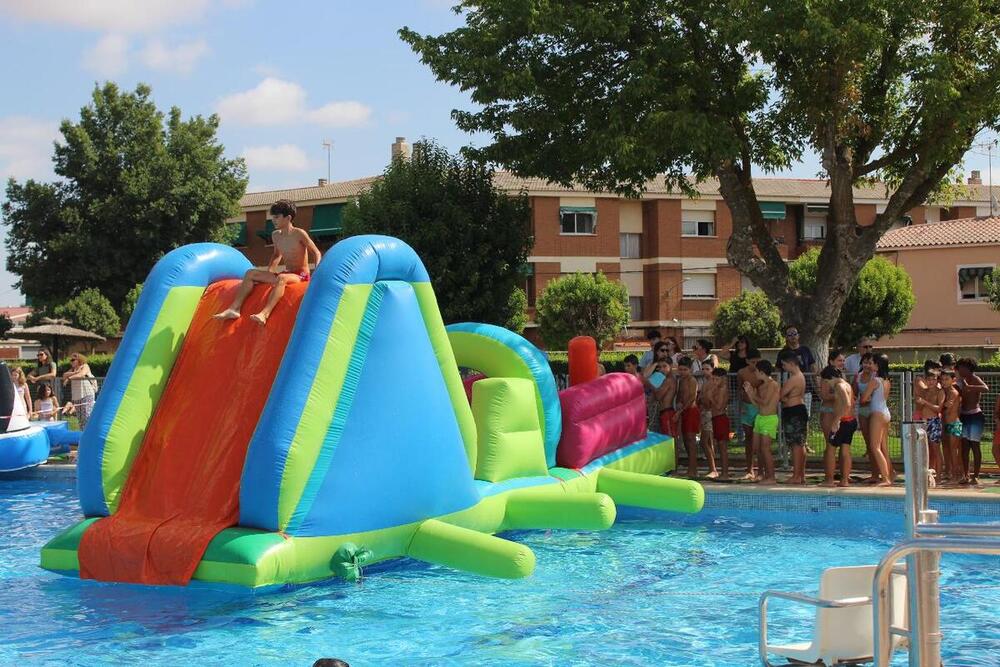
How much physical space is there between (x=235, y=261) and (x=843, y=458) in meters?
7.21

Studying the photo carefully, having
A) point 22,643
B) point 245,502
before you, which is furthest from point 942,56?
point 22,643

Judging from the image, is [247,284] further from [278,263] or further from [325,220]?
[325,220]

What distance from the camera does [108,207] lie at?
41.1 meters

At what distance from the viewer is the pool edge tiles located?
1165 centimetres

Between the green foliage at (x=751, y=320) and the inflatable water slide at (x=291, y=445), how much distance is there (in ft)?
102

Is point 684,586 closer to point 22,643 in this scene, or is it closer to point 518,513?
point 518,513

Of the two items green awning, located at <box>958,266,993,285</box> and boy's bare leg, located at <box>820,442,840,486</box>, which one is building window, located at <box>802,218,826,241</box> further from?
boy's bare leg, located at <box>820,442,840,486</box>

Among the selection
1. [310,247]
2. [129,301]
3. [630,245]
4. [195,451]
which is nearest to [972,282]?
[630,245]

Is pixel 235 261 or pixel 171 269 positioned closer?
pixel 171 269

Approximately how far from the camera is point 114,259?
41438 mm

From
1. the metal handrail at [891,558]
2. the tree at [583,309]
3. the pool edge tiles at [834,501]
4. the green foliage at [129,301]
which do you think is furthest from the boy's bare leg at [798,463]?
the green foliage at [129,301]

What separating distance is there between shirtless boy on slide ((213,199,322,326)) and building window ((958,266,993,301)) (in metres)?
36.6

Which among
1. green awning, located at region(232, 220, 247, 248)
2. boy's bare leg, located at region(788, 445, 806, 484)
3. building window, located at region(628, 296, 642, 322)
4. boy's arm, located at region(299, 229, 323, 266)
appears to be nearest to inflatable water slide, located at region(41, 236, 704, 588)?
boy's arm, located at region(299, 229, 323, 266)

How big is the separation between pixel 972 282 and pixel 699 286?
36.1ft
